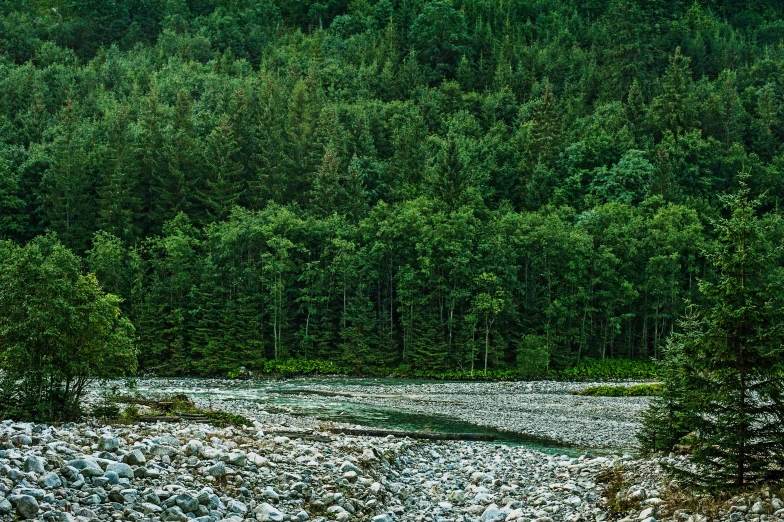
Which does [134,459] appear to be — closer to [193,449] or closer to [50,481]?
[193,449]

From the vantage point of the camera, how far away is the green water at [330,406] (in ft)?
107

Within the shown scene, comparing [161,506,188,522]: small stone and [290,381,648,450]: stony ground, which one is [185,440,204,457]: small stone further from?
[290,381,648,450]: stony ground

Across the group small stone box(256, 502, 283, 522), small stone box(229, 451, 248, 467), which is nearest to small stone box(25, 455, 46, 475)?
small stone box(256, 502, 283, 522)

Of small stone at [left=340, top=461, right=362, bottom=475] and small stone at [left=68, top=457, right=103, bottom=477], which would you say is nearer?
small stone at [left=68, top=457, right=103, bottom=477]

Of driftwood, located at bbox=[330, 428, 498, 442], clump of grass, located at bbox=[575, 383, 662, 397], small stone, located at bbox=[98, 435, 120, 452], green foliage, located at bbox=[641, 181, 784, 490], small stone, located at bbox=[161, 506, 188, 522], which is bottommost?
clump of grass, located at bbox=[575, 383, 662, 397]

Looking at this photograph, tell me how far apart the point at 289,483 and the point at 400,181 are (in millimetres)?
83304

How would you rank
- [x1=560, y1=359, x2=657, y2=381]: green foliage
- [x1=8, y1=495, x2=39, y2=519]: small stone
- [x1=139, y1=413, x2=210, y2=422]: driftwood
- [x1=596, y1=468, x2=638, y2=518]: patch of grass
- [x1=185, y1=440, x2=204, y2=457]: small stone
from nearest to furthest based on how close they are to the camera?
[x1=8, y1=495, x2=39, y2=519]: small stone < [x1=596, y1=468, x2=638, y2=518]: patch of grass < [x1=185, y1=440, x2=204, y2=457]: small stone < [x1=139, y1=413, x2=210, y2=422]: driftwood < [x1=560, y1=359, x2=657, y2=381]: green foliage

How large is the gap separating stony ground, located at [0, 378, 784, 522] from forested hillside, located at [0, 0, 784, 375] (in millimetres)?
50454

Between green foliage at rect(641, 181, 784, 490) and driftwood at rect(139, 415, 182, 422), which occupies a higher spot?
green foliage at rect(641, 181, 784, 490)

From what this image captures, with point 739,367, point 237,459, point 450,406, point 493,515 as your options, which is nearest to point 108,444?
point 237,459

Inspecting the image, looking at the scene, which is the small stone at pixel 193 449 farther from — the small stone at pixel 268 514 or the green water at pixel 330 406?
the green water at pixel 330 406

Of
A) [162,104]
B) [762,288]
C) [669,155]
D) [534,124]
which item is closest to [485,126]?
[534,124]

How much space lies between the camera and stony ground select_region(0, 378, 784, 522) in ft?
48.5

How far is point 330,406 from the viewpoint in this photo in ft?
141
